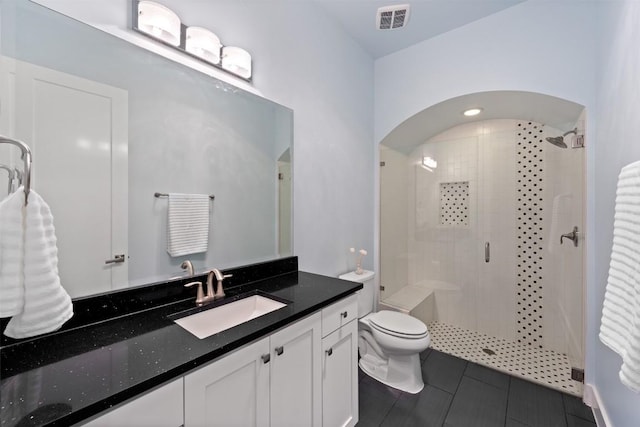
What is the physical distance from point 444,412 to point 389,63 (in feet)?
9.82

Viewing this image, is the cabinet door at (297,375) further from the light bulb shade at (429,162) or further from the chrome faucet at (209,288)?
the light bulb shade at (429,162)

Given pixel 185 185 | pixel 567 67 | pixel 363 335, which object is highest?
pixel 567 67

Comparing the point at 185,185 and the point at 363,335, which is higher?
the point at 185,185

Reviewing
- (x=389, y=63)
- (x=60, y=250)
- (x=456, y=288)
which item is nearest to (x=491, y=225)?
(x=456, y=288)

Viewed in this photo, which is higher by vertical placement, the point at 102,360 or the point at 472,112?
the point at 472,112

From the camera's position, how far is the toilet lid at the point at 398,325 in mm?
1909

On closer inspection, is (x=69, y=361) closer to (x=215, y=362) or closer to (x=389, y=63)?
(x=215, y=362)

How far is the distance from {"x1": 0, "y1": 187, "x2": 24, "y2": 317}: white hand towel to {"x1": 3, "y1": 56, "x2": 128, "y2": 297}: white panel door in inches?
13.3

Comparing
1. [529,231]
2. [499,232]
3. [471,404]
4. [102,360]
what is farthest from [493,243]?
[102,360]

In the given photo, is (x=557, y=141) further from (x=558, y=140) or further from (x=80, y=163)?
(x=80, y=163)

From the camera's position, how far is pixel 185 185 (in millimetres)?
1329

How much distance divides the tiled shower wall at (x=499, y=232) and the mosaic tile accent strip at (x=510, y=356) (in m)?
0.11

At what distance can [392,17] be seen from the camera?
6.63 ft

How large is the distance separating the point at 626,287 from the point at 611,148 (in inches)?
42.3
